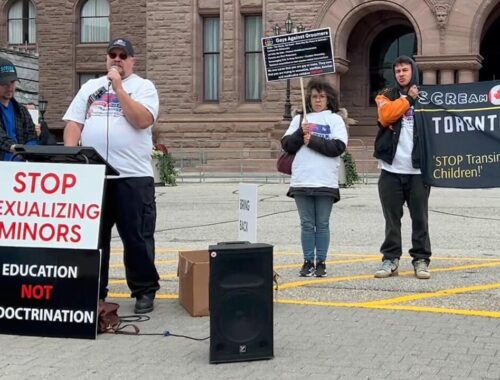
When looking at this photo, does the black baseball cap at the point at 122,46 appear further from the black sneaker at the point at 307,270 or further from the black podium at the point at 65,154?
the black sneaker at the point at 307,270

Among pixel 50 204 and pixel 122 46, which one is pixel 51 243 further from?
pixel 122 46

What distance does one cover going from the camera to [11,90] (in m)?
6.80

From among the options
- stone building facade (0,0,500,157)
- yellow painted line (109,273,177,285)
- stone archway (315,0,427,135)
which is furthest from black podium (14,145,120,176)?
stone archway (315,0,427,135)

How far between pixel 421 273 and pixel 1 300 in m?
4.05

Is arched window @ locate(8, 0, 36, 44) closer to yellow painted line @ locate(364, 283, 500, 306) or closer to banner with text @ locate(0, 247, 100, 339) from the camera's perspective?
yellow painted line @ locate(364, 283, 500, 306)

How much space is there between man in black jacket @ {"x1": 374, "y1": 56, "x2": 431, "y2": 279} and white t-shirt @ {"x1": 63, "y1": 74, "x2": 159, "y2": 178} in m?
2.48

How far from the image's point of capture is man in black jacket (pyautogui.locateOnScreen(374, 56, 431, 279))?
794 cm

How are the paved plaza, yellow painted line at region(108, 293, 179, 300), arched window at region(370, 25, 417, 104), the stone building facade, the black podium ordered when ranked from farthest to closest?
arched window at region(370, 25, 417, 104)
the stone building facade
yellow painted line at region(108, 293, 179, 300)
the black podium
the paved plaza

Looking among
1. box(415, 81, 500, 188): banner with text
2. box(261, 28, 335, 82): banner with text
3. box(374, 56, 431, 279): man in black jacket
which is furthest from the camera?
Result: box(261, 28, 335, 82): banner with text

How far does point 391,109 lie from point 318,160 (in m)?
0.84

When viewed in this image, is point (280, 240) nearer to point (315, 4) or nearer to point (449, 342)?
point (449, 342)

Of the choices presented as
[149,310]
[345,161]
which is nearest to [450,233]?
[149,310]

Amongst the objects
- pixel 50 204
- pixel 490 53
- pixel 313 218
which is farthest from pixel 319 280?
pixel 490 53

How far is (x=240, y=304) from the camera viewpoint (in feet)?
16.9
